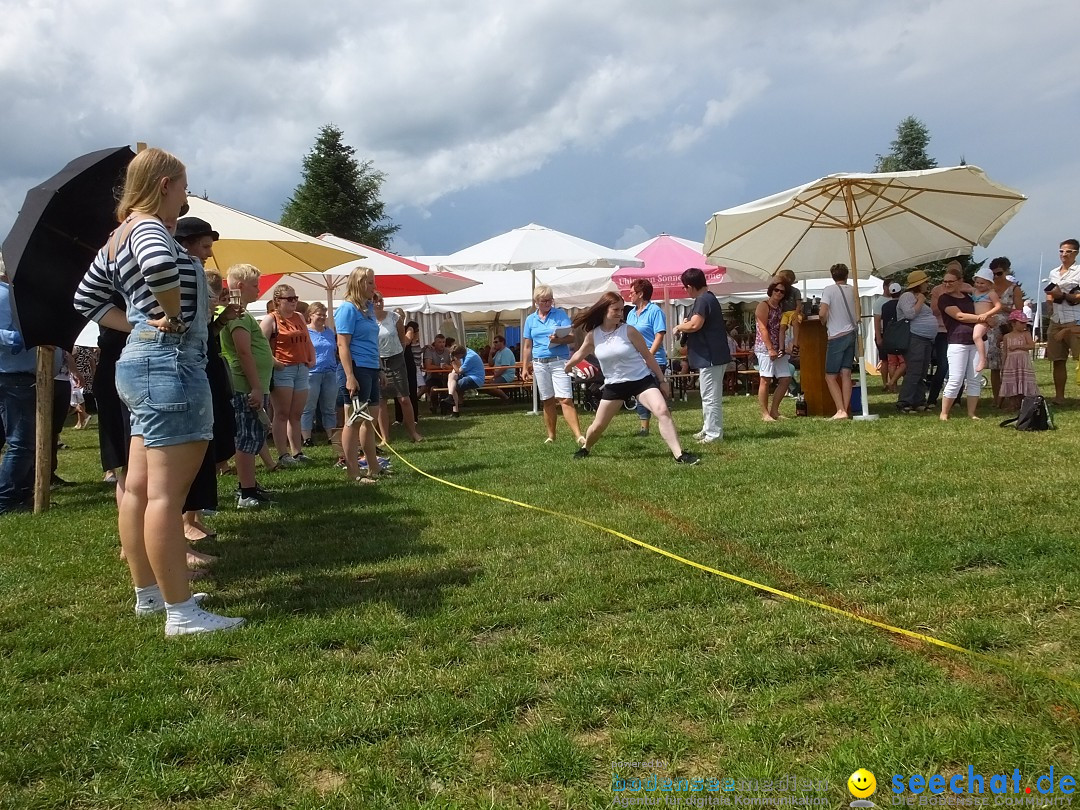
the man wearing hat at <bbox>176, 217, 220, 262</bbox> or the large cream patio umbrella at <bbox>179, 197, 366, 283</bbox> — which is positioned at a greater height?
the large cream patio umbrella at <bbox>179, 197, 366, 283</bbox>

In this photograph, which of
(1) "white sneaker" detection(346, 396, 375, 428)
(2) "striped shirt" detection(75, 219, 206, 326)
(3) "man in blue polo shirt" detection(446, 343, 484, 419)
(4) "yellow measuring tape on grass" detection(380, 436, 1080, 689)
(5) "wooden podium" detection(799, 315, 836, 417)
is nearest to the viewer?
(4) "yellow measuring tape on grass" detection(380, 436, 1080, 689)

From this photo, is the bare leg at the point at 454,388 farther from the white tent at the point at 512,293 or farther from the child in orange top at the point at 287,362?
the child in orange top at the point at 287,362

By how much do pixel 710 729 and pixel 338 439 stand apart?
7.86 m

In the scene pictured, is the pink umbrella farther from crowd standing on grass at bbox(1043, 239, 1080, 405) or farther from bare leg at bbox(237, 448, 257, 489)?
bare leg at bbox(237, 448, 257, 489)

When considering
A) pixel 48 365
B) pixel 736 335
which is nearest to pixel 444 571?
pixel 48 365

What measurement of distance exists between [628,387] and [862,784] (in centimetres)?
583

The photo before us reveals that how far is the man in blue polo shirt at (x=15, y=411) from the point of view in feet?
22.0

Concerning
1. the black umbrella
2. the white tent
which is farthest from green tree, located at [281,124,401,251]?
the black umbrella

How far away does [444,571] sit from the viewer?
433 cm

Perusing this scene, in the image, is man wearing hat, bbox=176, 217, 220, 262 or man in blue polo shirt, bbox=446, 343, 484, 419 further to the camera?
man in blue polo shirt, bbox=446, 343, 484, 419

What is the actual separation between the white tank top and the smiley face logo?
18.9ft

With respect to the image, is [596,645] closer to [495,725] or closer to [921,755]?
[495,725]

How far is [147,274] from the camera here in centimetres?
329

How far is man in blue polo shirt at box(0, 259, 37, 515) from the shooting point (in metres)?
6.71
